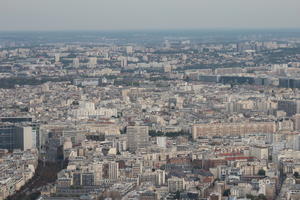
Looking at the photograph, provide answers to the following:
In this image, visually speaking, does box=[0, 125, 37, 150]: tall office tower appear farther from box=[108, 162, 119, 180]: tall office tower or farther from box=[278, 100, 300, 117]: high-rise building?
box=[278, 100, 300, 117]: high-rise building

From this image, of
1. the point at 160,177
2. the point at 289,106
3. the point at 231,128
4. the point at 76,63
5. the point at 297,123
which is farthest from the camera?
the point at 76,63

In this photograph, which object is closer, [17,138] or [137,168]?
[137,168]

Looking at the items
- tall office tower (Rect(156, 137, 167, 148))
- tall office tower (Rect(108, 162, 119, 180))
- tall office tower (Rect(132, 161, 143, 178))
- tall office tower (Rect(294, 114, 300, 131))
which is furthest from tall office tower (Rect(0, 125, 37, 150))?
tall office tower (Rect(294, 114, 300, 131))

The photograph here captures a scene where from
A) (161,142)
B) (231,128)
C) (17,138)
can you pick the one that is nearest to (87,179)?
(161,142)

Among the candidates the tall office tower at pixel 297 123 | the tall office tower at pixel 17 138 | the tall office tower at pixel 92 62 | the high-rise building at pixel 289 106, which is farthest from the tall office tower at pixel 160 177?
the tall office tower at pixel 92 62

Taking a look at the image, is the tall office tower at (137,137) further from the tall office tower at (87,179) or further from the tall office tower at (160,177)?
the tall office tower at (87,179)

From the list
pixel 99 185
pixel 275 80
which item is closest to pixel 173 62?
pixel 275 80

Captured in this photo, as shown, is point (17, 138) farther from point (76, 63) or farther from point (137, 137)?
point (76, 63)
